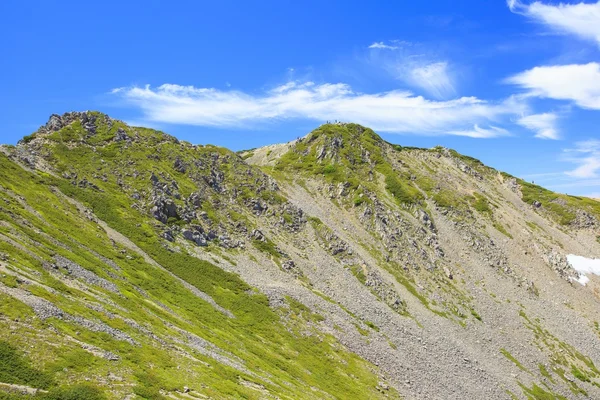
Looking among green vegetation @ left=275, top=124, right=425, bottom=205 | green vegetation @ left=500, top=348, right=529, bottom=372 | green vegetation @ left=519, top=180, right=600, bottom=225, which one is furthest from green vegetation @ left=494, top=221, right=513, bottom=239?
green vegetation @ left=500, top=348, right=529, bottom=372

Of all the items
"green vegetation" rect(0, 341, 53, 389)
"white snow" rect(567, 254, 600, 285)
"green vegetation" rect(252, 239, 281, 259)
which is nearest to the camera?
"green vegetation" rect(0, 341, 53, 389)

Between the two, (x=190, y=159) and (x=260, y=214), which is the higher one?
(x=190, y=159)

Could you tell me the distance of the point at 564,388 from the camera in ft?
277

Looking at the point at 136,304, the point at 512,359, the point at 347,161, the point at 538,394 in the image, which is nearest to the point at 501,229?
the point at 347,161

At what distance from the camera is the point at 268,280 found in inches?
3425

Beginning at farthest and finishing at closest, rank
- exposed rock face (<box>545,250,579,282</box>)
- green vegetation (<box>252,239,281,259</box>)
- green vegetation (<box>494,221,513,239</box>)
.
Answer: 1. green vegetation (<box>494,221,513,239</box>)
2. exposed rock face (<box>545,250,579,282</box>)
3. green vegetation (<box>252,239,281,259</box>)

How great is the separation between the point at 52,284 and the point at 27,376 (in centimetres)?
1982

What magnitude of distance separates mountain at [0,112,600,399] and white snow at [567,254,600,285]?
9.99 feet

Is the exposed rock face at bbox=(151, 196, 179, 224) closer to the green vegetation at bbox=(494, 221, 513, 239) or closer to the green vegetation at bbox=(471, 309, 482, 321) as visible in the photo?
the green vegetation at bbox=(471, 309, 482, 321)

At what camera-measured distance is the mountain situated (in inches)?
1506

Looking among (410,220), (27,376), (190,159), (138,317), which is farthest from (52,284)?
(410,220)

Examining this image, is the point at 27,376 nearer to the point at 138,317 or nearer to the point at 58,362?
the point at 58,362

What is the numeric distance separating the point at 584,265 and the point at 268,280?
12177 cm

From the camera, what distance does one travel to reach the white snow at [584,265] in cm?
13098
